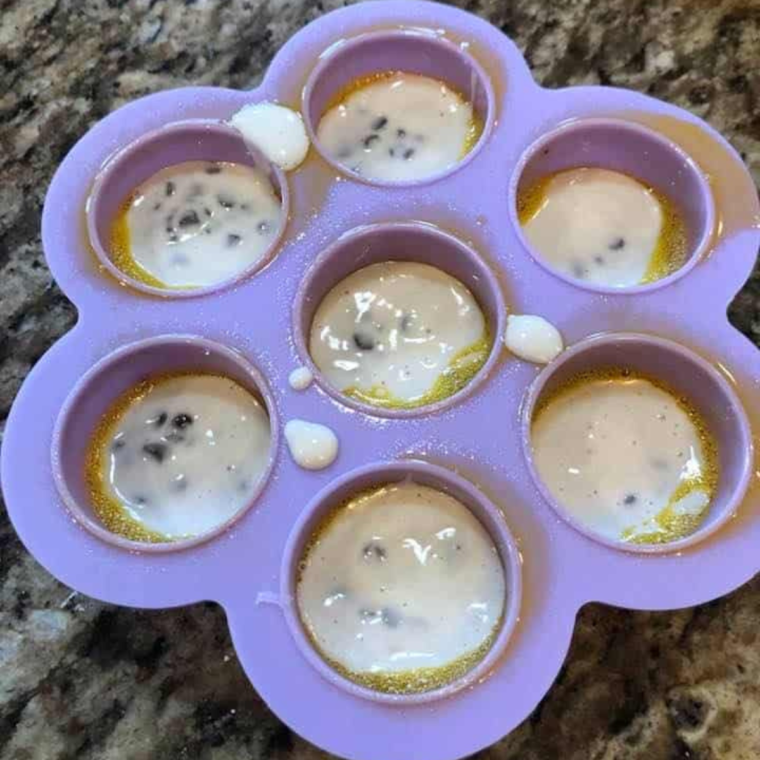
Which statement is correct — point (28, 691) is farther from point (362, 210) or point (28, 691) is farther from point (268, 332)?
point (362, 210)

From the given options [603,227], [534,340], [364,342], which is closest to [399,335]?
[364,342]

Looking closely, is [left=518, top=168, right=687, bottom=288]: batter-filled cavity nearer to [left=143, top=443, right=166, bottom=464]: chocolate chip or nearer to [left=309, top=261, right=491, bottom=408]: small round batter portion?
[left=309, top=261, right=491, bottom=408]: small round batter portion

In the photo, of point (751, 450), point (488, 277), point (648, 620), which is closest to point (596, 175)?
point (488, 277)

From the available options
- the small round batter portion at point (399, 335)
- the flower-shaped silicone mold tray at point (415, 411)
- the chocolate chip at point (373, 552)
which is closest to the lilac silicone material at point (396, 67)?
the flower-shaped silicone mold tray at point (415, 411)

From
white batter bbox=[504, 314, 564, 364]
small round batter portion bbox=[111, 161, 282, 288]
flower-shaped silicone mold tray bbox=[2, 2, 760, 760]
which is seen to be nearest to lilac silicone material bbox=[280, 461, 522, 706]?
flower-shaped silicone mold tray bbox=[2, 2, 760, 760]

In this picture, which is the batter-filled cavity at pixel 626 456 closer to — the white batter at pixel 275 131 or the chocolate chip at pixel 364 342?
the chocolate chip at pixel 364 342

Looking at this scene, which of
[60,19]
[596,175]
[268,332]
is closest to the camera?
[268,332]
